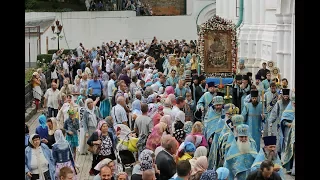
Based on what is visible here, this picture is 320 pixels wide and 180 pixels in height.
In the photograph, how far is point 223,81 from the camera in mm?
23500

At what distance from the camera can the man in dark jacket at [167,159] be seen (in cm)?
955

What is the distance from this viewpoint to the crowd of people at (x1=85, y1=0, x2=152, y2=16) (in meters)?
57.9

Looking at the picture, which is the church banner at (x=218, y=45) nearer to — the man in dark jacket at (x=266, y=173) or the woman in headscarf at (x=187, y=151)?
the woman in headscarf at (x=187, y=151)

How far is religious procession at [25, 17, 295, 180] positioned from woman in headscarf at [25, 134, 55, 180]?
0.01m

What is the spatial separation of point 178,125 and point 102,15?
144 feet

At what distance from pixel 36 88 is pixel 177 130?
1474cm

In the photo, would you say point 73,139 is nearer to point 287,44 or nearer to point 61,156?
point 61,156

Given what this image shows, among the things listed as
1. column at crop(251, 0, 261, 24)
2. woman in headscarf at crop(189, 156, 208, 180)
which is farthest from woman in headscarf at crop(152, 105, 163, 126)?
column at crop(251, 0, 261, 24)

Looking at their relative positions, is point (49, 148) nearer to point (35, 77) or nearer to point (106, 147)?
point (106, 147)

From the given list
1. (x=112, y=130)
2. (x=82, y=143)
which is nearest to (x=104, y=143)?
(x=112, y=130)

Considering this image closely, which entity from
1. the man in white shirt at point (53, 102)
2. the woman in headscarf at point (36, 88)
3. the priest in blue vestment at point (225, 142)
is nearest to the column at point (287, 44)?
the man in white shirt at point (53, 102)

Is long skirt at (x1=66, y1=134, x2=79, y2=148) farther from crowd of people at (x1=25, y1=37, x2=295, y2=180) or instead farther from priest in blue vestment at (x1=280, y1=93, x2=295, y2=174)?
priest in blue vestment at (x1=280, y1=93, x2=295, y2=174)

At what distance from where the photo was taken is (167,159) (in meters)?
9.62
